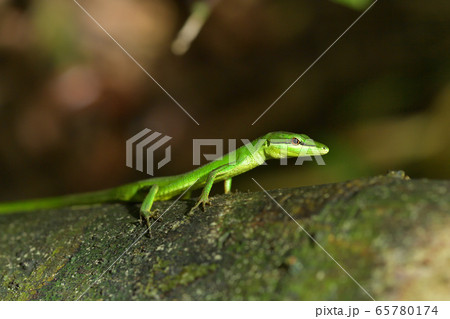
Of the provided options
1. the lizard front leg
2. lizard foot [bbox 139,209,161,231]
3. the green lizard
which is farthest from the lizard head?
lizard foot [bbox 139,209,161,231]

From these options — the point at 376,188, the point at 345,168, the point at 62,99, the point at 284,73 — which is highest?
the point at 284,73

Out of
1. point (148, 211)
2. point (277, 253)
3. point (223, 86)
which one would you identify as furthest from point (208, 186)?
point (223, 86)

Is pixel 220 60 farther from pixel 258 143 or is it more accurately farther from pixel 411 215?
pixel 411 215

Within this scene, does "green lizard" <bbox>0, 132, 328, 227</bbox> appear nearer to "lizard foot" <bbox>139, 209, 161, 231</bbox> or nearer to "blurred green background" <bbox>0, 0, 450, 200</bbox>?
"lizard foot" <bbox>139, 209, 161, 231</bbox>

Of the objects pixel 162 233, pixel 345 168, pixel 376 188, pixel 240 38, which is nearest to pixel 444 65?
pixel 345 168

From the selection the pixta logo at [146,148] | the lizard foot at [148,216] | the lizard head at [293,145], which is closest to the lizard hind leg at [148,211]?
the lizard foot at [148,216]
